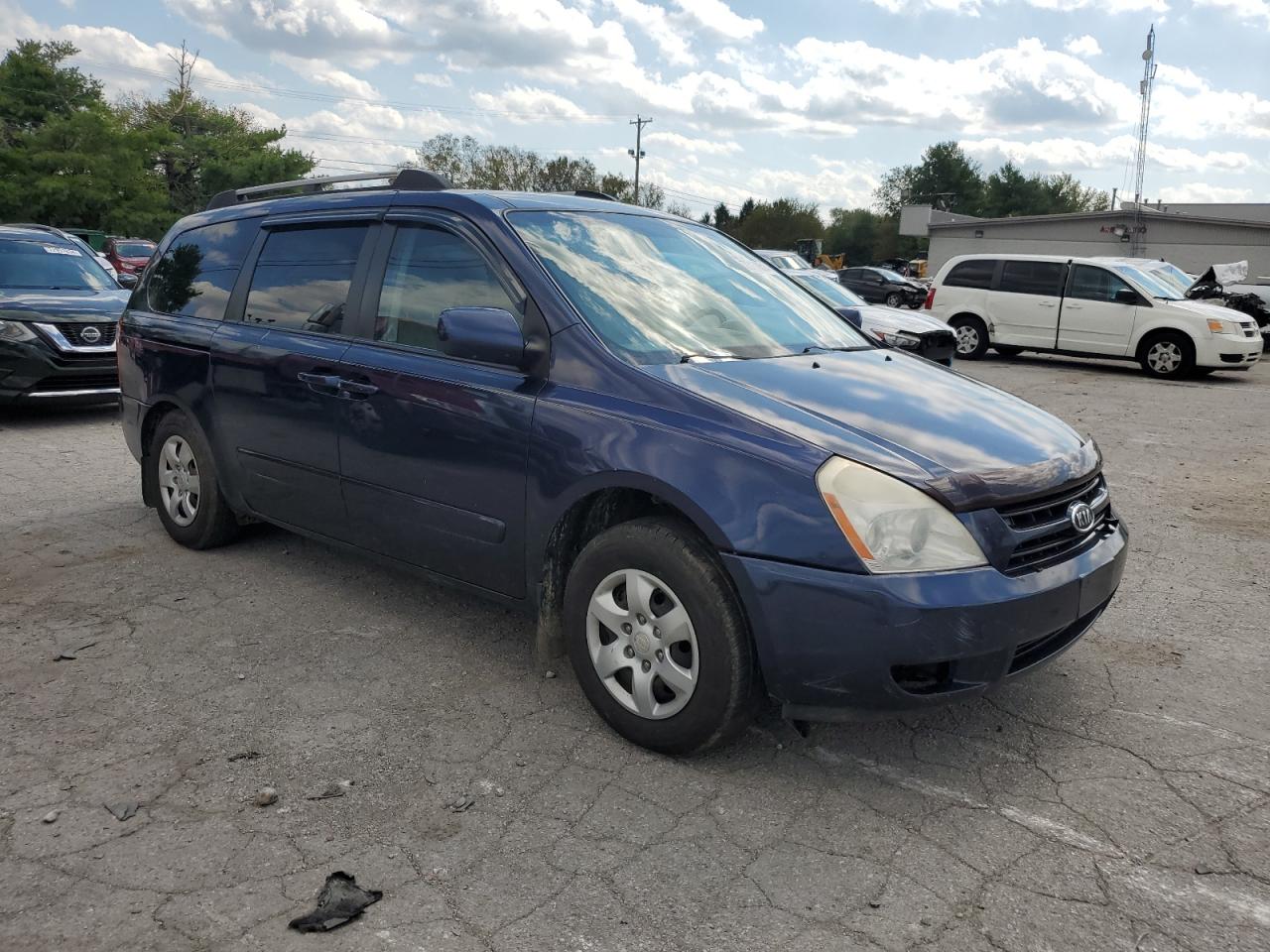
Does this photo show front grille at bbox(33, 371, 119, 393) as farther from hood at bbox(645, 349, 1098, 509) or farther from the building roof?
the building roof

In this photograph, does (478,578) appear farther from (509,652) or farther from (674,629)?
(674,629)

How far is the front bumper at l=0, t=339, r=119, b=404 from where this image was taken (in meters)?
8.67

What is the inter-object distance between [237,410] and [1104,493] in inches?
145

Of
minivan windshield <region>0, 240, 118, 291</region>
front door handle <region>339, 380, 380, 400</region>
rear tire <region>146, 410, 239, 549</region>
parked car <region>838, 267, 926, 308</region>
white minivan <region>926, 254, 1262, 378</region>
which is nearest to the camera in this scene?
front door handle <region>339, 380, 380, 400</region>

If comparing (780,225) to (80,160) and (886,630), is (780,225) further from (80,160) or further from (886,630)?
(886,630)

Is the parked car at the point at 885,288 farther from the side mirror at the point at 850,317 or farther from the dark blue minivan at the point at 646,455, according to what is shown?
the dark blue minivan at the point at 646,455

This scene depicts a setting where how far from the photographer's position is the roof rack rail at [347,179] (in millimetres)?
4180

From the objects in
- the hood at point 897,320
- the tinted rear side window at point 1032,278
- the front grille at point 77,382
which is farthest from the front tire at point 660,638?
the tinted rear side window at point 1032,278

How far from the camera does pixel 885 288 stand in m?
35.5

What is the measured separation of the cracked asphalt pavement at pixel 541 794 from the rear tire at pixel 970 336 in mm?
12473

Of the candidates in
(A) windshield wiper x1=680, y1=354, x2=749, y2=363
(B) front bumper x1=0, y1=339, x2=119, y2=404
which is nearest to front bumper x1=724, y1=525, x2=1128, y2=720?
(A) windshield wiper x1=680, y1=354, x2=749, y2=363

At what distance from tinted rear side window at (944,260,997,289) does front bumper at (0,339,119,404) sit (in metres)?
13.1

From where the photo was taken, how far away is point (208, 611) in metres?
4.42

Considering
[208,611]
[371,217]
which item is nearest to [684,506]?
[371,217]
